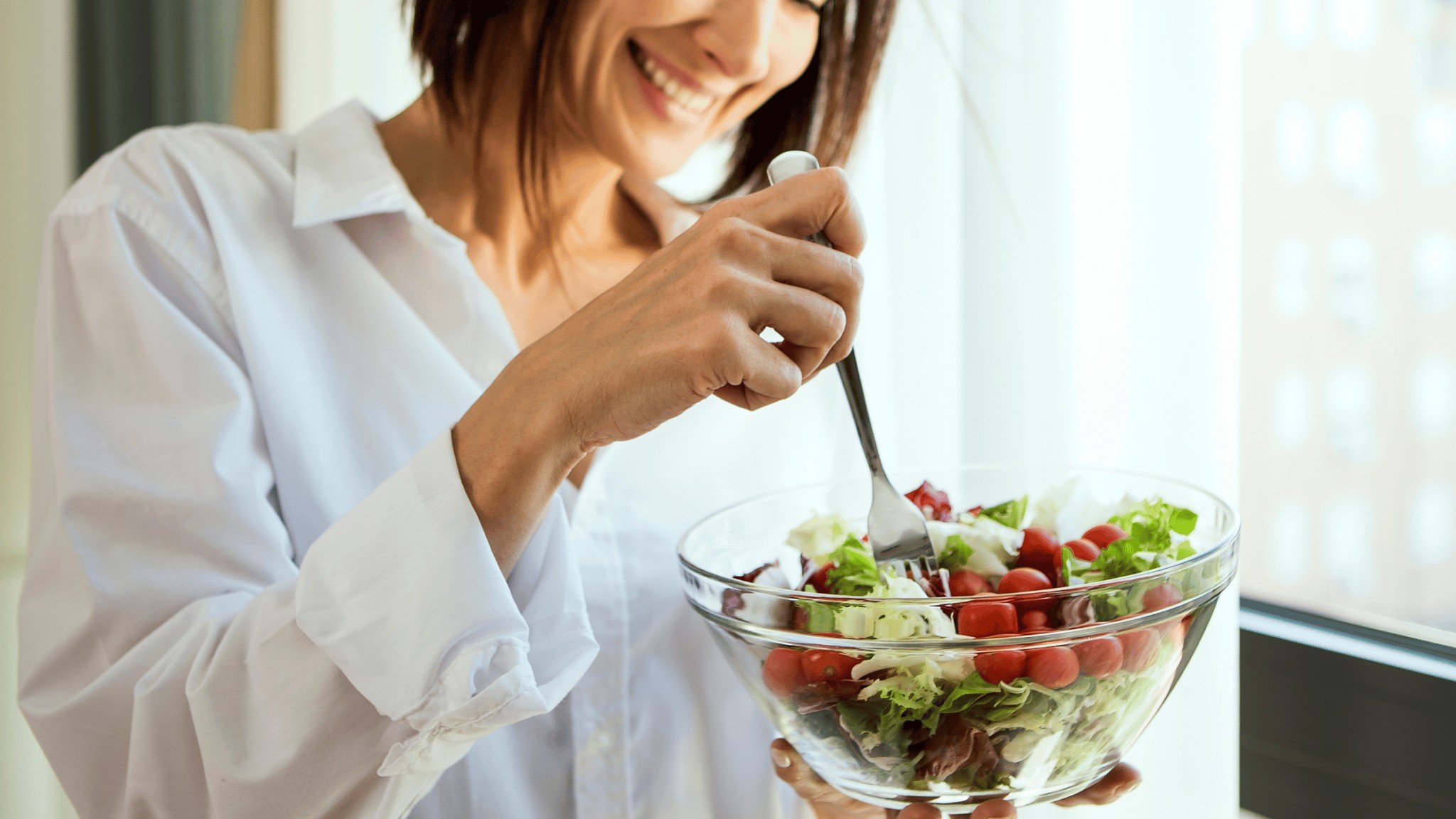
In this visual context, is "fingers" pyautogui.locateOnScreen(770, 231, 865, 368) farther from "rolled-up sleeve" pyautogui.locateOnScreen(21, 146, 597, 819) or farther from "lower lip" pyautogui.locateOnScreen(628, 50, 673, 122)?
"lower lip" pyautogui.locateOnScreen(628, 50, 673, 122)

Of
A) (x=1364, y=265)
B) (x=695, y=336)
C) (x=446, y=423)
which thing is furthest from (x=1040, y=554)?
(x=1364, y=265)

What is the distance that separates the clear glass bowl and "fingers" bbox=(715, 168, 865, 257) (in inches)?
7.3

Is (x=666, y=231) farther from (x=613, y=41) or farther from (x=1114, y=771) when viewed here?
(x=1114, y=771)

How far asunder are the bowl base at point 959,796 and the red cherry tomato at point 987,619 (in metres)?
0.12

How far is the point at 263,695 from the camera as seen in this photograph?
24.5 inches

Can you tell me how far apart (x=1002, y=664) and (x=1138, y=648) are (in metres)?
0.08

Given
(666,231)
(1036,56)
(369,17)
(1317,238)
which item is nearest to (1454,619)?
(1317,238)

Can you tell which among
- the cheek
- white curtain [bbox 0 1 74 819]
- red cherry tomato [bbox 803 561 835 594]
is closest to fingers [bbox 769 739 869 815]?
red cherry tomato [bbox 803 561 835 594]

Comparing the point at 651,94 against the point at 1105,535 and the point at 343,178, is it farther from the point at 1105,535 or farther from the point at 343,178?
the point at 1105,535

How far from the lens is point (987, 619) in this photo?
512 mm

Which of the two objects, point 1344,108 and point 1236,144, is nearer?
point 1236,144

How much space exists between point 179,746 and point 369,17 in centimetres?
147

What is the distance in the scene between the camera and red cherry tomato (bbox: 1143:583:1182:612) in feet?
1.77

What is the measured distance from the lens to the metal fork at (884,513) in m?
0.64
